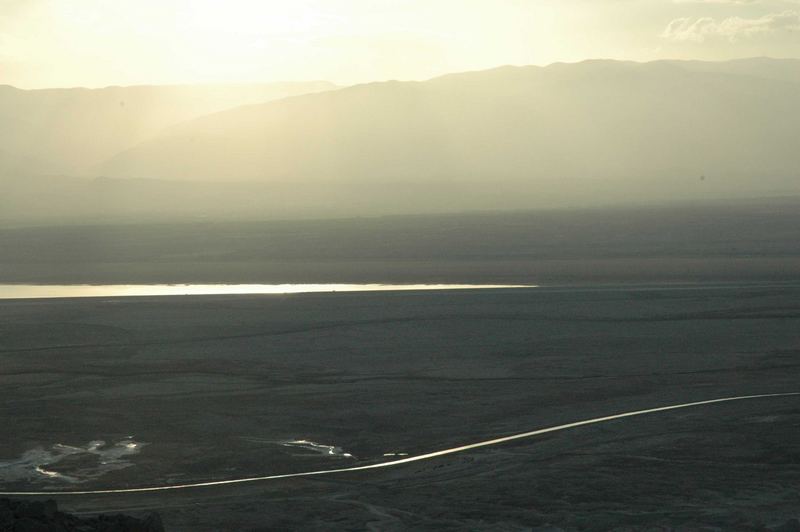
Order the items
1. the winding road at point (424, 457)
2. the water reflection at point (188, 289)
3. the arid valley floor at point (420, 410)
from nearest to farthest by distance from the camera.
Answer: the arid valley floor at point (420, 410)
the winding road at point (424, 457)
the water reflection at point (188, 289)

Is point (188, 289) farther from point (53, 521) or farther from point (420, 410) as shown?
point (53, 521)

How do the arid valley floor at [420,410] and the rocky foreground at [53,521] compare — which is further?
the arid valley floor at [420,410]

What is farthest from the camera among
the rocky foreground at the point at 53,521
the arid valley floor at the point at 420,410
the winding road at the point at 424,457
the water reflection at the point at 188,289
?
the water reflection at the point at 188,289

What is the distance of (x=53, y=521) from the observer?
1341cm

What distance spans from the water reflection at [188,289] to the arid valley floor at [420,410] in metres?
6.10

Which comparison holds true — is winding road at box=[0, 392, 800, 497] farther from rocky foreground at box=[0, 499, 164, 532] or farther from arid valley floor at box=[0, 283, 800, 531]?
rocky foreground at box=[0, 499, 164, 532]

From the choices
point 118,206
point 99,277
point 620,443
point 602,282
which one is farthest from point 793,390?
point 118,206

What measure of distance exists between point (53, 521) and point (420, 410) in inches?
407

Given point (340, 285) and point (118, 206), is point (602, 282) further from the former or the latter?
point (118, 206)

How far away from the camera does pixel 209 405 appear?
78.9 ft

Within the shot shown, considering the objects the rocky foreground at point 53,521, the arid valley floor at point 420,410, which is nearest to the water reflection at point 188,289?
the arid valley floor at point 420,410

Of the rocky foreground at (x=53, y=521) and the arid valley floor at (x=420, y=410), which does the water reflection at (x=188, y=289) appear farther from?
the rocky foreground at (x=53, y=521)

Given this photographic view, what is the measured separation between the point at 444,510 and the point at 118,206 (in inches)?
6974

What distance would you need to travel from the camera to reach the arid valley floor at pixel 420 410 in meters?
16.7
